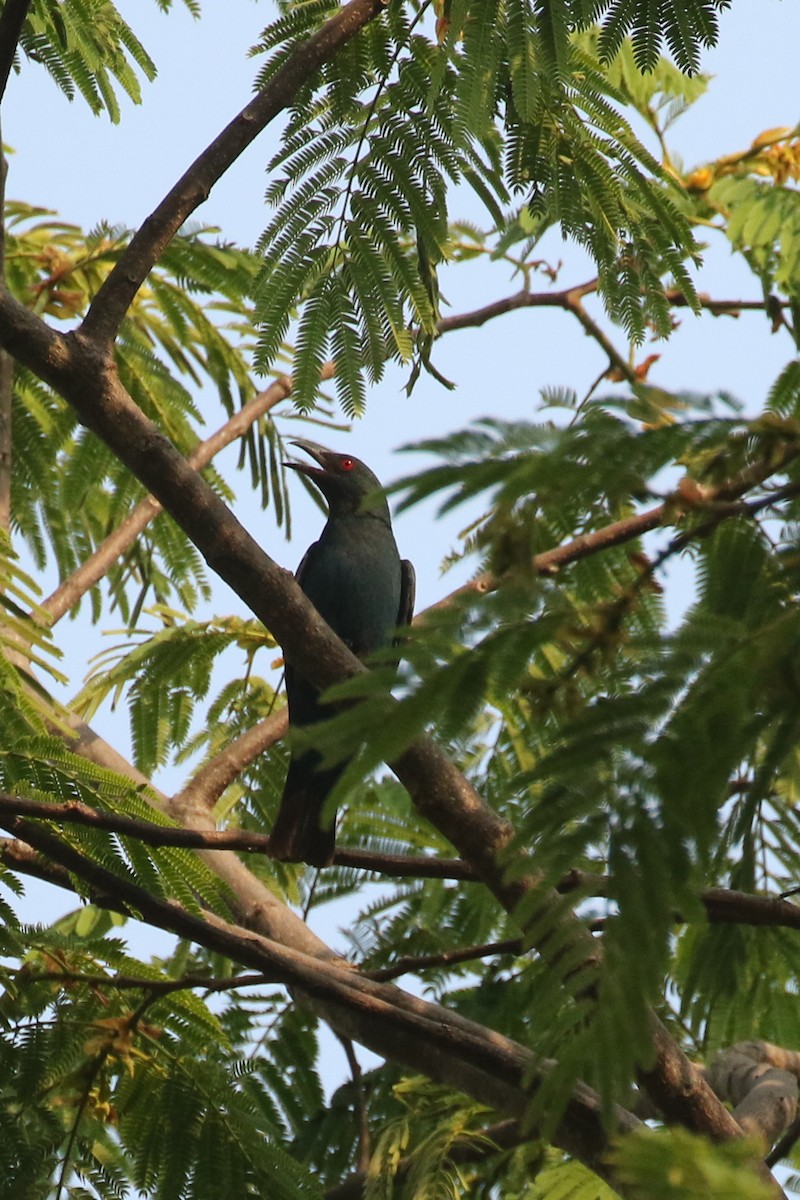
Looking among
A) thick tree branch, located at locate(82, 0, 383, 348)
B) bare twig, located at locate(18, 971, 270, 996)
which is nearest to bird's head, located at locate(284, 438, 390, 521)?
thick tree branch, located at locate(82, 0, 383, 348)

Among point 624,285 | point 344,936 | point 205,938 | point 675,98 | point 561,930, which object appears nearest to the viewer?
point 561,930

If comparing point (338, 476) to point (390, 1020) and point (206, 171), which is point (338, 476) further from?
point (390, 1020)

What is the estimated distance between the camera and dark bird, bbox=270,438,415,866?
5949 mm

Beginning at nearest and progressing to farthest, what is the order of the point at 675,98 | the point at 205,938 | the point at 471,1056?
the point at 205,938 < the point at 471,1056 < the point at 675,98

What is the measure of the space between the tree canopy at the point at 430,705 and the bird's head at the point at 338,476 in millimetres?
429

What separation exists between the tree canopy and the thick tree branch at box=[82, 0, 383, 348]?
0.04ft

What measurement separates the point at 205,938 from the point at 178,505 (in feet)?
3.45

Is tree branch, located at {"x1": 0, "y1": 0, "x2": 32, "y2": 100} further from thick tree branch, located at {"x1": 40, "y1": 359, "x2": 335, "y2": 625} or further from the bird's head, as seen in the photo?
the bird's head

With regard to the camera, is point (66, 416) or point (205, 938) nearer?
point (205, 938)

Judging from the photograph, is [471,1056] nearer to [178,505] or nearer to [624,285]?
[178,505]

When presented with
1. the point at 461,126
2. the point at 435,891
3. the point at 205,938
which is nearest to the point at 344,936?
the point at 435,891

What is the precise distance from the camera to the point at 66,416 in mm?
6684

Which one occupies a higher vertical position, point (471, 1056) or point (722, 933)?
point (722, 933)

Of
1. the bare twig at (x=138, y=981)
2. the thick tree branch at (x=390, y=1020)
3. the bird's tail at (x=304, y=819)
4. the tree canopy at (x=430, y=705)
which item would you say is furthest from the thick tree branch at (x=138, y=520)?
the thick tree branch at (x=390, y=1020)
